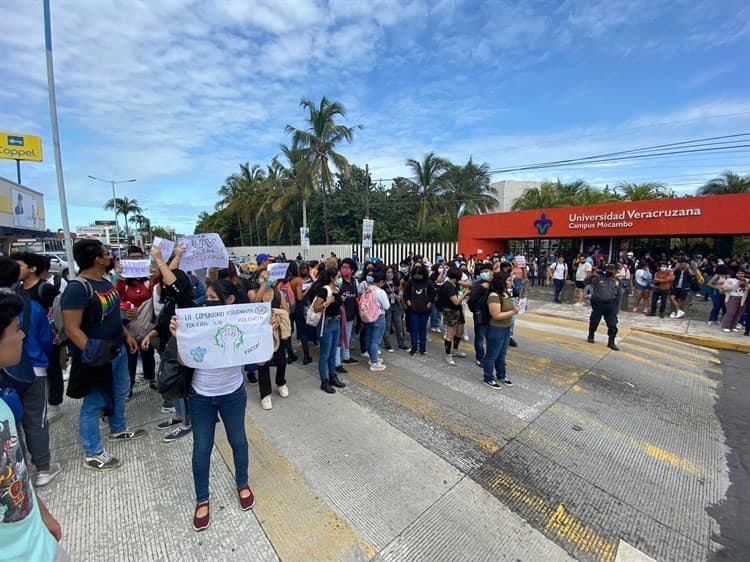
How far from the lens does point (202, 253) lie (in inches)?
173

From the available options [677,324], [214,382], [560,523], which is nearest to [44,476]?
[214,382]

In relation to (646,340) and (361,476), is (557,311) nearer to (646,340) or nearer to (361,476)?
(646,340)

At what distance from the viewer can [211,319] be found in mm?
2365

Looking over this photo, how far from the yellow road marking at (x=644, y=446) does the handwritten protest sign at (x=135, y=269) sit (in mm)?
5645

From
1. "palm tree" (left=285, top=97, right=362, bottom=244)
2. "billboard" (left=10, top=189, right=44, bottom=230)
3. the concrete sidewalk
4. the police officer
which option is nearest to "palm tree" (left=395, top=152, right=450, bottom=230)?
"palm tree" (left=285, top=97, right=362, bottom=244)

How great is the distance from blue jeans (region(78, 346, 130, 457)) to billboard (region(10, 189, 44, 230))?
25593mm

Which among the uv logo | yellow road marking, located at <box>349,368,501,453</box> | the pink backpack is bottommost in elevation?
yellow road marking, located at <box>349,368,501,453</box>

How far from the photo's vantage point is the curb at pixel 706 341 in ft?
25.9

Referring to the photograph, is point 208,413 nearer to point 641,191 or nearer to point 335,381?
point 335,381

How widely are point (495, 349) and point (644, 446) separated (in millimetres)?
1881

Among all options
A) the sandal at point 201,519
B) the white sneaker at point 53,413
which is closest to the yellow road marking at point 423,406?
the sandal at point 201,519

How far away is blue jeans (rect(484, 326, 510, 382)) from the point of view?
498 cm

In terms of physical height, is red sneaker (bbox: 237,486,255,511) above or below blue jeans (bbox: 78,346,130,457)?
below

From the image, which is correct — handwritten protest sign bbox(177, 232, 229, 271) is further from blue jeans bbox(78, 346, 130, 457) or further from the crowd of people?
blue jeans bbox(78, 346, 130, 457)
